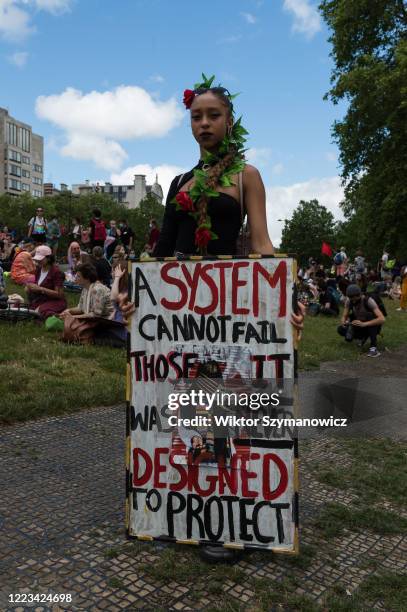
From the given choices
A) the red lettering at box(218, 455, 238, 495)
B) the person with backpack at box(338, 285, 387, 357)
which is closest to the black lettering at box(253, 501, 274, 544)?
the red lettering at box(218, 455, 238, 495)

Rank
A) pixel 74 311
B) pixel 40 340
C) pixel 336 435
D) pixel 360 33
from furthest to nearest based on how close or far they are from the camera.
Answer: pixel 360 33 < pixel 74 311 < pixel 40 340 < pixel 336 435

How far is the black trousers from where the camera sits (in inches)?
364

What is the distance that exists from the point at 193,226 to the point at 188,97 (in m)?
0.67

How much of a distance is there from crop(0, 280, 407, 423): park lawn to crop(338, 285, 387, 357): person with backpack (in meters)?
0.27

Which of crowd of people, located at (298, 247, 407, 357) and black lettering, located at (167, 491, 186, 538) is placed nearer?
black lettering, located at (167, 491, 186, 538)

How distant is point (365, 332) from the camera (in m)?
9.49

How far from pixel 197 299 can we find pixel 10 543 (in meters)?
1.49

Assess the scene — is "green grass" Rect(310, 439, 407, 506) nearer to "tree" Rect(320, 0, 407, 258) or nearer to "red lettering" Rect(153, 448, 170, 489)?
"red lettering" Rect(153, 448, 170, 489)

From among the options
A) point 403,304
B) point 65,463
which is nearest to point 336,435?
point 65,463

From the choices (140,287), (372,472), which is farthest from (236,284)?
(372,472)

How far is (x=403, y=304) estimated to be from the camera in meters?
17.8

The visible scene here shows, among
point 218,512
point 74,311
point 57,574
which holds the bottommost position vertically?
point 57,574

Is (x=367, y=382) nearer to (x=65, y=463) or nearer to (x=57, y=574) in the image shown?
(x=65, y=463)

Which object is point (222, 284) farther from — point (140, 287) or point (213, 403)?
point (213, 403)
